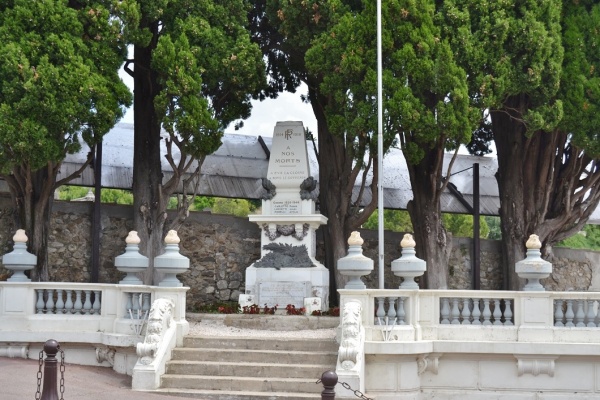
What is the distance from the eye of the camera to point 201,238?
68.0ft

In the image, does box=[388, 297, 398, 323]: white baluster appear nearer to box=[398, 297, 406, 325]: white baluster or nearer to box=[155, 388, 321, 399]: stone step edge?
box=[398, 297, 406, 325]: white baluster

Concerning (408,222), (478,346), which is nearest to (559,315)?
(478,346)

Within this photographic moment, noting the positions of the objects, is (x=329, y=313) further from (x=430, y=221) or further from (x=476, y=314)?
(x=476, y=314)

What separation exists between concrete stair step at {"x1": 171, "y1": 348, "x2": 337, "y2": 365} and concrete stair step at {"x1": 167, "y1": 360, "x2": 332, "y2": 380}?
6.9 inches

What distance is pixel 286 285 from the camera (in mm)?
17188

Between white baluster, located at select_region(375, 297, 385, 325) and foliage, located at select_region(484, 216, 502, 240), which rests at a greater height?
foliage, located at select_region(484, 216, 502, 240)

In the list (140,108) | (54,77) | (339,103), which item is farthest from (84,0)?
(339,103)

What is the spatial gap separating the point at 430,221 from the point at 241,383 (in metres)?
7.46

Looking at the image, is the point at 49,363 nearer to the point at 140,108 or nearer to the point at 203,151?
the point at 203,151

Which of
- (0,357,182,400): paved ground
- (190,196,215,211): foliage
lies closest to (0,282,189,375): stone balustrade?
(0,357,182,400): paved ground

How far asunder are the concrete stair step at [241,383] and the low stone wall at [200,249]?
7.23m

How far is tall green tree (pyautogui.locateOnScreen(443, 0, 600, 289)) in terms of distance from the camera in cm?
1716

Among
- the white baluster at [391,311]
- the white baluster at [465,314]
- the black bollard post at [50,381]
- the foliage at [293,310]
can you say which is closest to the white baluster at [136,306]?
the foliage at [293,310]

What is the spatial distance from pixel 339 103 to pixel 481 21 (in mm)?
3049
